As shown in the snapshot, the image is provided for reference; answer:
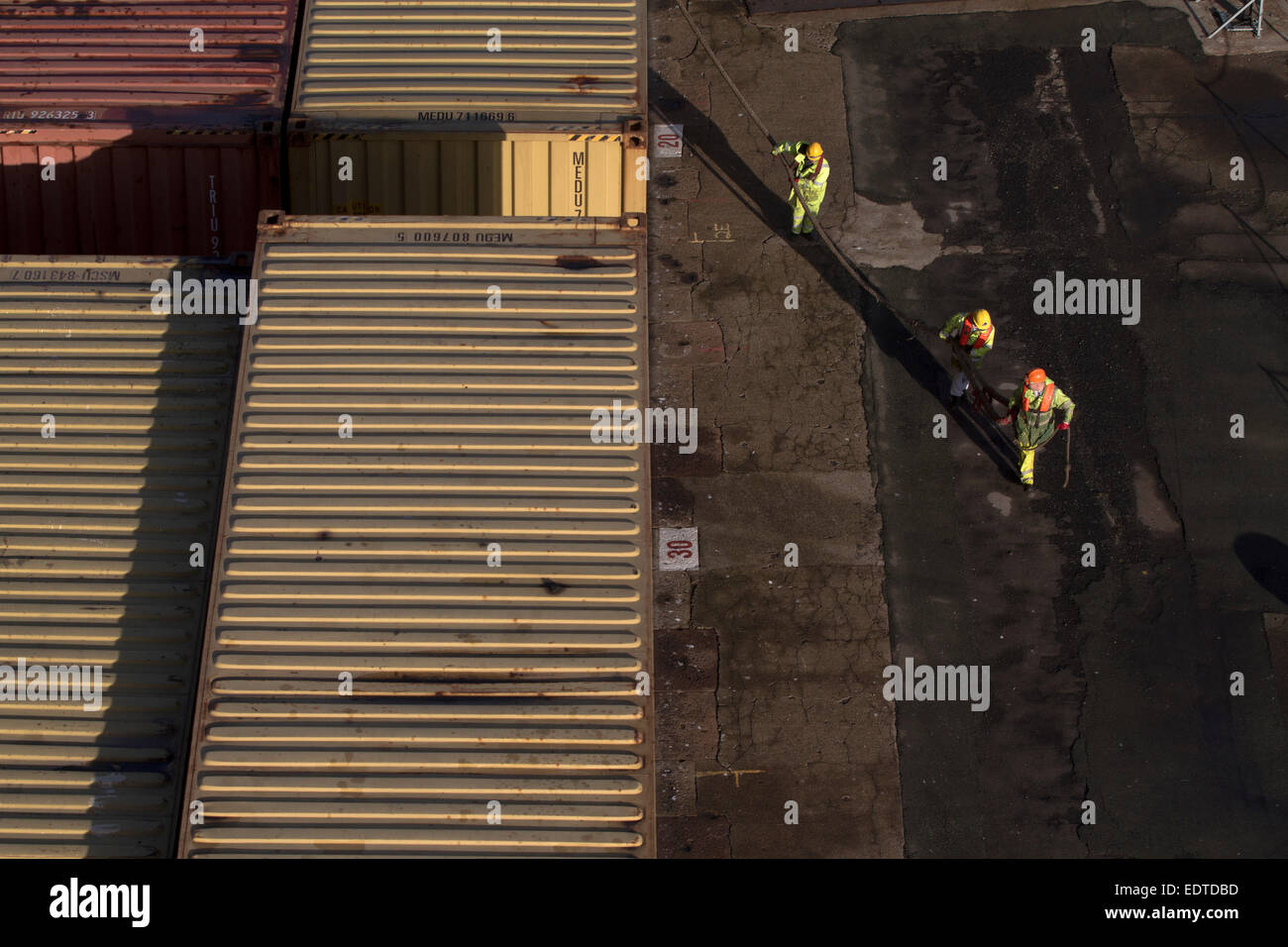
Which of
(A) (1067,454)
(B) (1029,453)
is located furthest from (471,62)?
(A) (1067,454)

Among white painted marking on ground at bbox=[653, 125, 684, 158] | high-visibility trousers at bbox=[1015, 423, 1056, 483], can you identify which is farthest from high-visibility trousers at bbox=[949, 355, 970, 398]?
white painted marking on ground at bbox=[653, 125, 684, 158]

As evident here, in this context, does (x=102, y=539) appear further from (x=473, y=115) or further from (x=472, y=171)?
(x=473, y=115)

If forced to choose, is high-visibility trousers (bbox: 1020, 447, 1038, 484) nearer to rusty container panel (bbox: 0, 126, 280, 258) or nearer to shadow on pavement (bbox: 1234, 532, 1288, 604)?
shadow on pavement (bbox: 1234, 532, 1288, 604)

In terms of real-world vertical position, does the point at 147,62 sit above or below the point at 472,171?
above

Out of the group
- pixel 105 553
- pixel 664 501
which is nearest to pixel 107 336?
pixel 105 553
